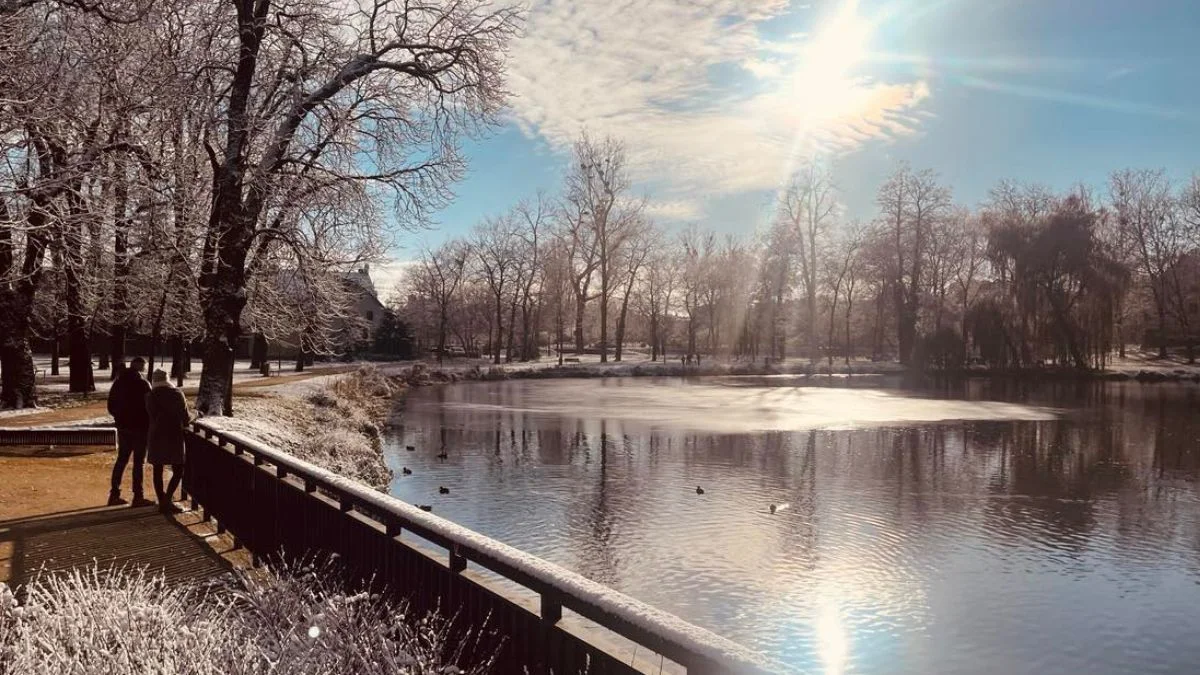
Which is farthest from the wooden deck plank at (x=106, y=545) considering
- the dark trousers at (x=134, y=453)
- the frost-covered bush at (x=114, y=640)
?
the frost-covered bush at (x=114, y=640)

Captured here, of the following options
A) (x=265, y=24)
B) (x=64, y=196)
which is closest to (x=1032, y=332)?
(x=265, y=24)

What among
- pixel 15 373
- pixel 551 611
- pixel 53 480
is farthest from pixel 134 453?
pixel 15 373

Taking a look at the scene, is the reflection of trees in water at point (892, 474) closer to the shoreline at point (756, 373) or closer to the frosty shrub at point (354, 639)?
the frosty shrub at point (354, 639)

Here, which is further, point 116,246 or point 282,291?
point 282,291

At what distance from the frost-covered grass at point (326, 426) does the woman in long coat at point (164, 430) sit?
61 centimetres

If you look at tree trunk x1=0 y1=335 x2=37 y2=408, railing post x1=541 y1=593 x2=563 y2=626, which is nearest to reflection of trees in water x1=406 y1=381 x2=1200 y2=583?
railing post x1=541 y1=593 x2=563 y2=626

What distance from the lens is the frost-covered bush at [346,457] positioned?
17.0m

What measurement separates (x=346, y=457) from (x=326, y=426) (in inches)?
220

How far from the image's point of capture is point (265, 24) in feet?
57.2

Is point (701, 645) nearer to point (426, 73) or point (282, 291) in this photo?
point (426, 73)

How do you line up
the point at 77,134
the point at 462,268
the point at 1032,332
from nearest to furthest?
the point at 77,134 < the point at 1032,332 < the point at 462,268

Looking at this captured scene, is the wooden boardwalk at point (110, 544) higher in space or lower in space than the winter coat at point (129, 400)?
lower

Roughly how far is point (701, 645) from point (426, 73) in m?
18.2

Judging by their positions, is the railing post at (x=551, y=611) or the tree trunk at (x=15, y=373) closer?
the railing post at (x=551, y=611)
